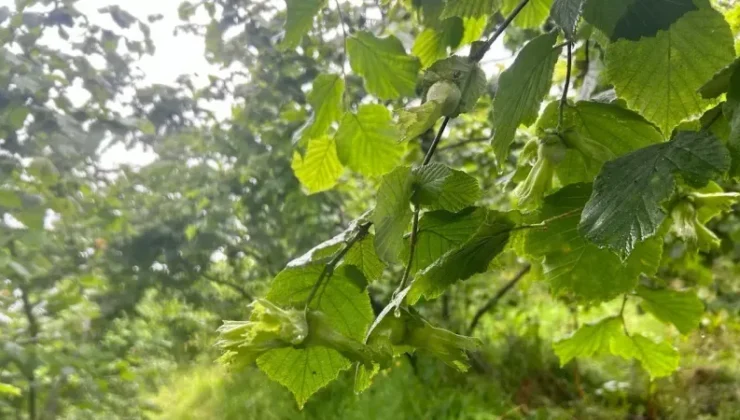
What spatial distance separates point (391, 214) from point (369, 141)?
7.3 inches

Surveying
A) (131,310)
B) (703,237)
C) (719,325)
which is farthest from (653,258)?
(719,325)

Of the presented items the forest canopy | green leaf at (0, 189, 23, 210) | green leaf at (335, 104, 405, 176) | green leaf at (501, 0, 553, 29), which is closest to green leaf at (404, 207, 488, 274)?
the forest canopy

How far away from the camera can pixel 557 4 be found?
0.25 meters

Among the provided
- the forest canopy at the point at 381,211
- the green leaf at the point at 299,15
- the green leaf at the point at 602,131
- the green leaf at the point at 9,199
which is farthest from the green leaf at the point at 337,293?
the green leaf at the point at 9,199

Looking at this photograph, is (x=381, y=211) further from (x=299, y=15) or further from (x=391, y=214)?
(x=299, y=15)

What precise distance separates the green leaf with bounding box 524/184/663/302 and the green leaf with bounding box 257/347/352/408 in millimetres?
150

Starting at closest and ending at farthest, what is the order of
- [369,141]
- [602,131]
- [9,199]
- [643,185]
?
[643,185], [602,131], [369,141], [9,199]

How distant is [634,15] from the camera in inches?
10.2

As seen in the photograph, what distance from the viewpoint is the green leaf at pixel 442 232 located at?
1.00 ft

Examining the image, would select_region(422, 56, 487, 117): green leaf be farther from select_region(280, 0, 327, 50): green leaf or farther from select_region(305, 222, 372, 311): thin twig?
select_region(280, 0, 327, 50): green leaf

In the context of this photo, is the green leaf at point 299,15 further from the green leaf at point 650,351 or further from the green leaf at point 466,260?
the green leaf at point 650,351

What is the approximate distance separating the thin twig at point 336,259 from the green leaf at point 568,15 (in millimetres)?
135

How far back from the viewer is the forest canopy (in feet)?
0.94

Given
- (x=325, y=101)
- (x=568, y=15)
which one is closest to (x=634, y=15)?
(x=568, y=15)
